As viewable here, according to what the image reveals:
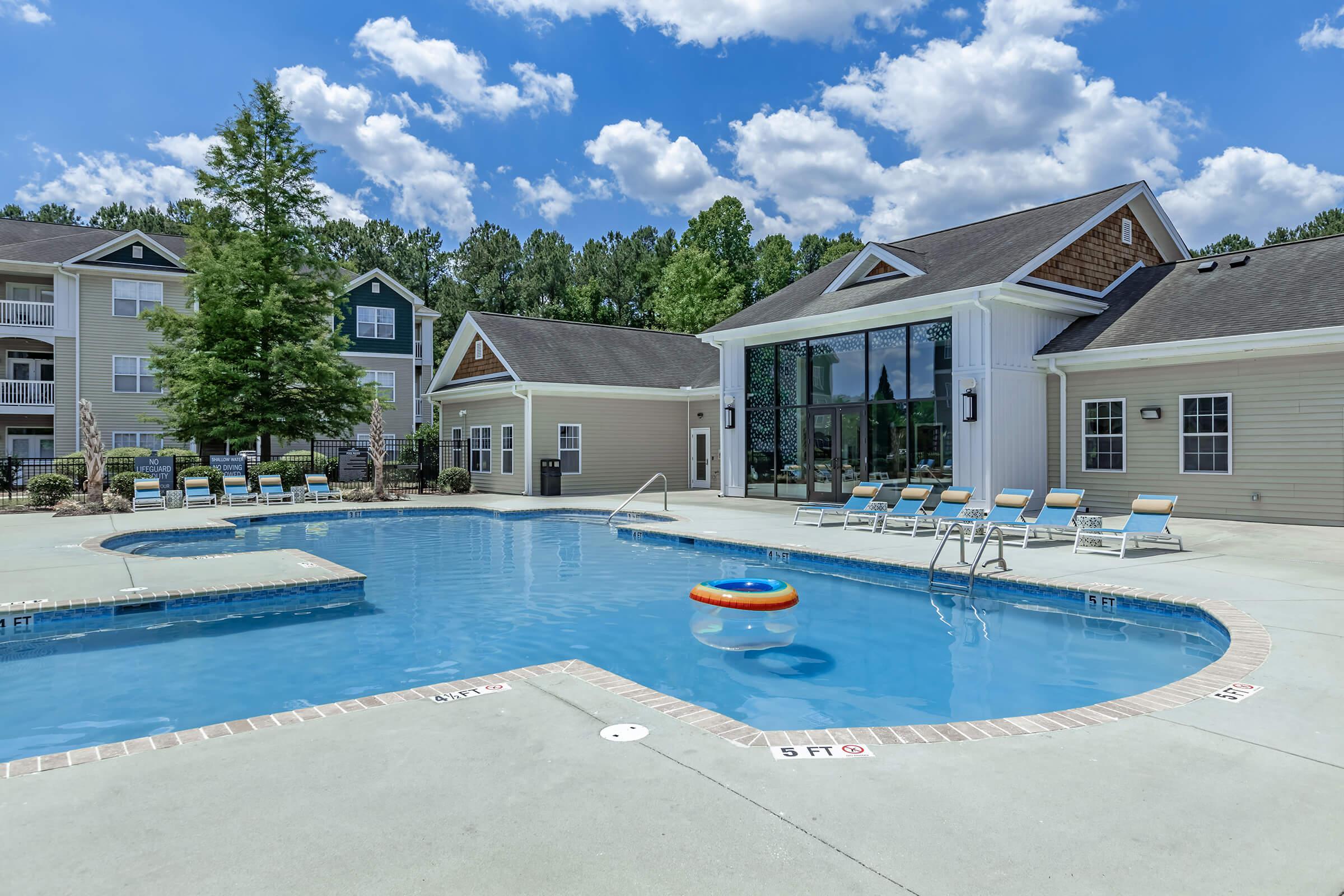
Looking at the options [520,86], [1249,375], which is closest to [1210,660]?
[1249,375]

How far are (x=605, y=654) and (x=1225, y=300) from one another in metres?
13.7

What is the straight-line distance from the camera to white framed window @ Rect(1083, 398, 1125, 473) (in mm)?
14859

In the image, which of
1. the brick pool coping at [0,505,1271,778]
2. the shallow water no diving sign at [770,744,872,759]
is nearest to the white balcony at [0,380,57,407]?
the brick pool coping at [0,505,1271,778]

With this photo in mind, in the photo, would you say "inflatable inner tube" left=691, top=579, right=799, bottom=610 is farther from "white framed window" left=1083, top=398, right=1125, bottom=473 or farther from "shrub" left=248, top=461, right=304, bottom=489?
"shrub" left=248, top=461, right=304, bottom=489

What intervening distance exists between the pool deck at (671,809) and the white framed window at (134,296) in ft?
94.6

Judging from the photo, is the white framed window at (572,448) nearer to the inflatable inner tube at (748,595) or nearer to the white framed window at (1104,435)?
the white framed window at (1104,435)

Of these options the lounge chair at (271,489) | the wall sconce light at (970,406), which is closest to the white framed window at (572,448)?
the lounge chair at (271,489)

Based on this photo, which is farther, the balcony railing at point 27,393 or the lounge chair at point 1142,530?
the balcony railing at point 27,393

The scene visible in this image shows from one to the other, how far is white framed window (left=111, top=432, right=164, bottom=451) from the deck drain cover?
28.1 metres

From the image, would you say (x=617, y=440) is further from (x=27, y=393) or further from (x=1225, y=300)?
(x=27, y=393)

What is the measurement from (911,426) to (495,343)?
11958mm

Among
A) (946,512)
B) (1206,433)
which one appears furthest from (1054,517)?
(1206,433)

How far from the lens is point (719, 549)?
1228cm

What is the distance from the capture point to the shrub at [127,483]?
19.2 metres
